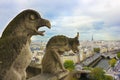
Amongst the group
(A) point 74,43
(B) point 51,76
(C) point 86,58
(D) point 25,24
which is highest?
(D) point 25,24

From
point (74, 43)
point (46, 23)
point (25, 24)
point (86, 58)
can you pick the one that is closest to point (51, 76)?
point (74, 43)

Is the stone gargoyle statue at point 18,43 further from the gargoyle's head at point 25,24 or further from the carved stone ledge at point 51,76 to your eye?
the carved stone ledge at point 51,76

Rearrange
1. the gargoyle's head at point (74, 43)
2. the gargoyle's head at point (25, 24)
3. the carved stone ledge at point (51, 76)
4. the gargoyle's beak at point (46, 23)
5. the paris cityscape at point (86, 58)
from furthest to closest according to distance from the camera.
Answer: the paris cityscape at point (86, 58)
the gargoyle's head at point (74, 43)
the carved stone ledge at point (51, 76)
the gargoyle's beak at point (46, 23)
the gargoyle's head at point (25, 24)

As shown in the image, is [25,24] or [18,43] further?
[25,24]

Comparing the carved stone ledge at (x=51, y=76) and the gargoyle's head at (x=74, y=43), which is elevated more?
the gargoyle's head at (x=74, y=43)

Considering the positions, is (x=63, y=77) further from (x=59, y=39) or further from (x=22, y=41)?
(x=22, y=41)

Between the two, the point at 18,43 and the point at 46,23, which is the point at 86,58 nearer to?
the point at 46,23

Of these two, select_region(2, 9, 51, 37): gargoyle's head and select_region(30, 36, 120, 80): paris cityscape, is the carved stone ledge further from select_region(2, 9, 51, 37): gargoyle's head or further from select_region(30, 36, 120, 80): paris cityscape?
select_region(30, 36, 120, 80): paris cityscape

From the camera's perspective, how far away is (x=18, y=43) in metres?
2.82

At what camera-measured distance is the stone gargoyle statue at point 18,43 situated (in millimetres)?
2809

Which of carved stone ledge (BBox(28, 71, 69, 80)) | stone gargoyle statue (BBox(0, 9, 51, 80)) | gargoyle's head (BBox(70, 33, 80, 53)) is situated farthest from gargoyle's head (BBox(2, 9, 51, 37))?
gargoyle's head (BBox(70, 33, 80, 53))

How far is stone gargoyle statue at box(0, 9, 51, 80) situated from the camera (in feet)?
9.21

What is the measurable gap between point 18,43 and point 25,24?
9.2 inches

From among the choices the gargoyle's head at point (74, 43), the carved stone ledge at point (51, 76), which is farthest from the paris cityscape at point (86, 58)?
the carved stone ledge at point (51, 76)
